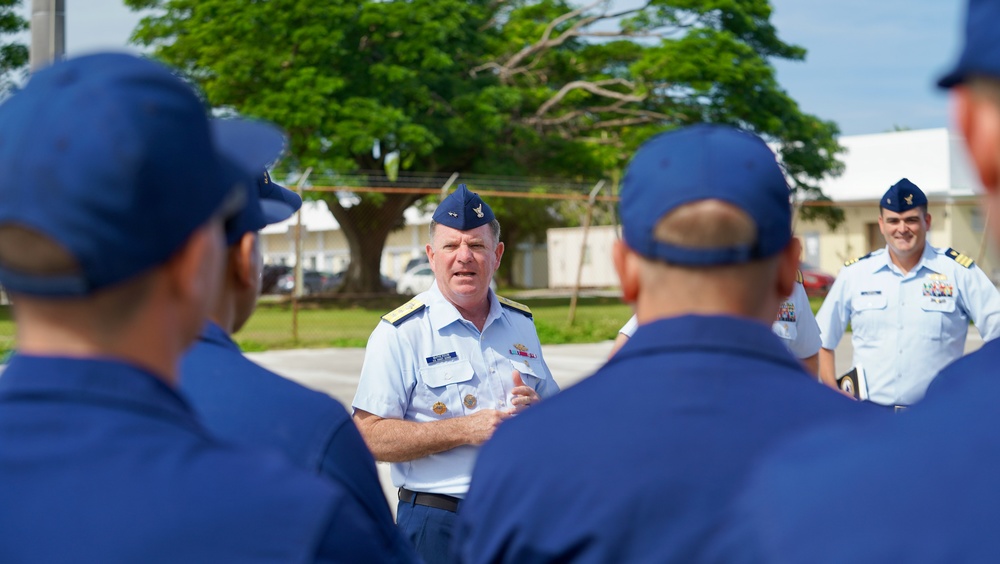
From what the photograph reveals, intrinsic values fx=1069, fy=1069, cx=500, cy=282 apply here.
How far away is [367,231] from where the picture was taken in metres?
29.8

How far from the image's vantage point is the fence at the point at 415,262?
19.5m

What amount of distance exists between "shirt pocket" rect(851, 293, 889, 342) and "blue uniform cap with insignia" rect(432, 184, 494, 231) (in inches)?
113

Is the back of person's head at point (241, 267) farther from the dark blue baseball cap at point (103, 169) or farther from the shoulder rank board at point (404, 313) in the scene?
the shoulder rank board at point (404, 313)

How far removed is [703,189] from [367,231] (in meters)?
28.4

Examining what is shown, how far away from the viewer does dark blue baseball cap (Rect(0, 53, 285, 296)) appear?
1296 millimetres

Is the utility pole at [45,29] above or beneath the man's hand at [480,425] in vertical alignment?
above

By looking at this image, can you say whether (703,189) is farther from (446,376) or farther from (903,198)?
(903,198)

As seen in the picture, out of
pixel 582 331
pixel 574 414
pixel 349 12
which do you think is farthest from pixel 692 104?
pixel 574 414

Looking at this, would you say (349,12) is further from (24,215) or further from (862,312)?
(24,215)

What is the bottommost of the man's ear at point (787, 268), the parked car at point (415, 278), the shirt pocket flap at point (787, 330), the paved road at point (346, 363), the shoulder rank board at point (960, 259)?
the parked car at point (415, 278)

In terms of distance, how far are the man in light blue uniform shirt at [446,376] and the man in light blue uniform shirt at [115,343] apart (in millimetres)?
2550

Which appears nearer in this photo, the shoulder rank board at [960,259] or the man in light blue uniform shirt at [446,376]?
the man in light blue uniform shirt at [446,376]

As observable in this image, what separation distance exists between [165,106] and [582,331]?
18.8m

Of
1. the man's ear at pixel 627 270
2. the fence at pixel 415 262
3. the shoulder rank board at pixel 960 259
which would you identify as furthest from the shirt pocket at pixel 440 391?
the fence at pixel 415 262
